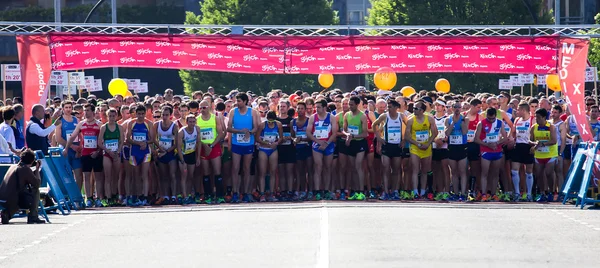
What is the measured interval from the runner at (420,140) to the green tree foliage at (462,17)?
30.7m

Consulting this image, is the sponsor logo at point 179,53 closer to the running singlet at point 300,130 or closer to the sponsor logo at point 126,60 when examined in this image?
the sponsor logo at point 126,60

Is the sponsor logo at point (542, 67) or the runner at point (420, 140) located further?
the sponsor logo at point (542, 67)

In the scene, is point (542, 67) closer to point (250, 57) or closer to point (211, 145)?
point (250, 57)

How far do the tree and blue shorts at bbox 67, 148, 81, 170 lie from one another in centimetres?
3663

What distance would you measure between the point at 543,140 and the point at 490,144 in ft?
2.95

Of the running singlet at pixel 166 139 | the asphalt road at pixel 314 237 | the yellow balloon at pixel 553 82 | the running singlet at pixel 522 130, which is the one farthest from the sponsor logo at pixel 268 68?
the yellow balloon at pixel 553 82

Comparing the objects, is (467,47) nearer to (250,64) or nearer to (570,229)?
(250,64)

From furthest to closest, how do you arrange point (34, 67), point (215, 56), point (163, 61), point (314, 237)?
point (215, 56) < point (163, 61) < point (34, 67) < point (314, 237)

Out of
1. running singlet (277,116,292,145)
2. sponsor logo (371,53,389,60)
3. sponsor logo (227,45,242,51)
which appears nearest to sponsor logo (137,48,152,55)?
sponsor logo (227,45,242,51)

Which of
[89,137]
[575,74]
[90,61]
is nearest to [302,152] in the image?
[89,137]

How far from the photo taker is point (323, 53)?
2444 centimetres

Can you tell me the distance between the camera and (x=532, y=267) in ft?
38.8

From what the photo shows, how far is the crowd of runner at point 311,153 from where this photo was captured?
68.9 ft

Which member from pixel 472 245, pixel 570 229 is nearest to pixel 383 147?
pixel 570 229
